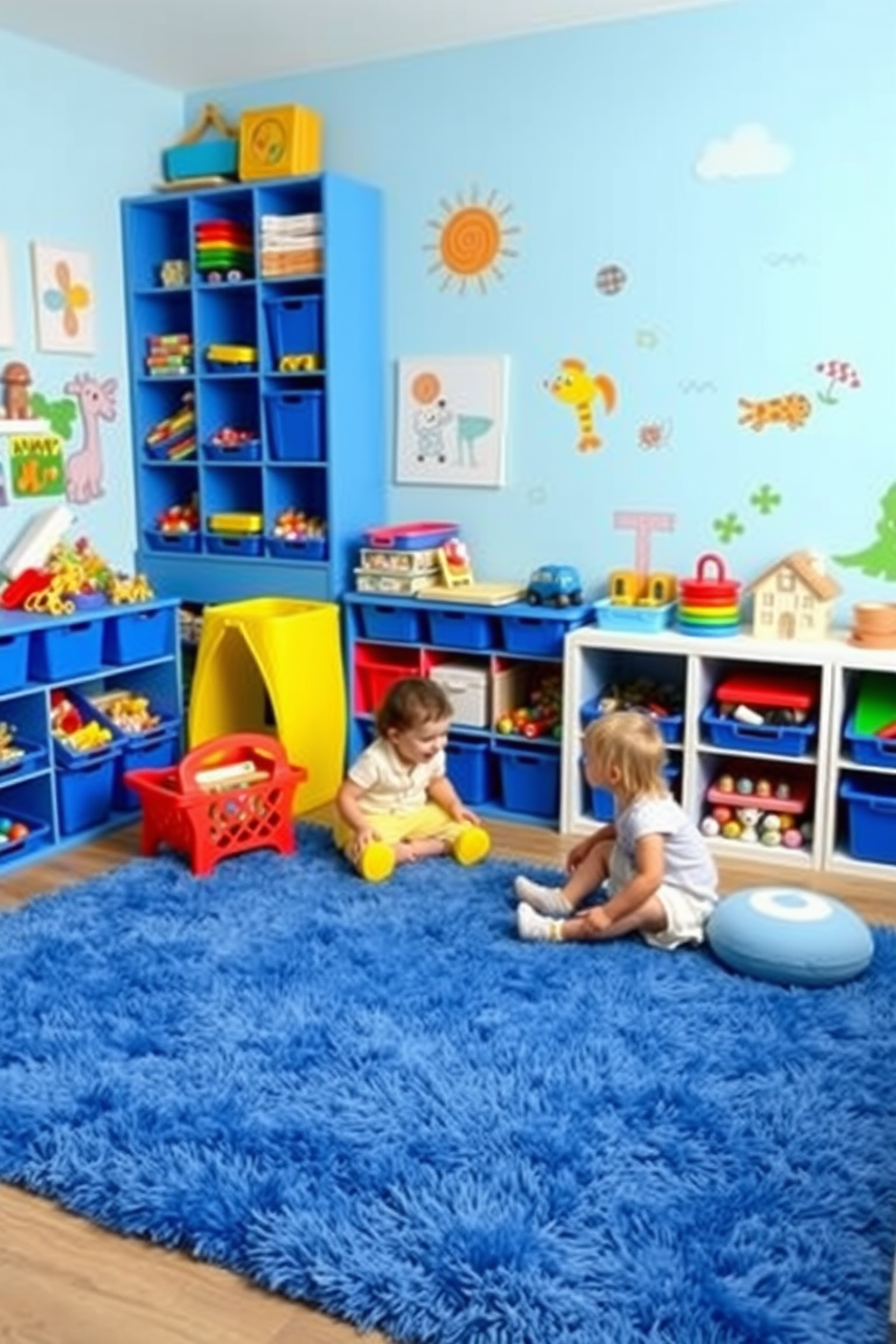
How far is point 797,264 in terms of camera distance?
10.6 ft

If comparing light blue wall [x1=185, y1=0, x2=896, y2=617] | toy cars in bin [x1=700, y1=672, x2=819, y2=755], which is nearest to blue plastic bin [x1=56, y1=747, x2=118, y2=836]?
light blue wall [x1=185, y1=0, x2=896, y2=617]

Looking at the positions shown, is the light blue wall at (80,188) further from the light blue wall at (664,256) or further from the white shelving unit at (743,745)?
the white shelving unit at (743,745)

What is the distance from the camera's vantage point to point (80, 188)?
3748mm

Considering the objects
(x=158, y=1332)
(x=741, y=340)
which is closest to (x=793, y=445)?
(x=741, y=340)

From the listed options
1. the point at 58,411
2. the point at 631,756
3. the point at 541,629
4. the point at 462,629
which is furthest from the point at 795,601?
the point at 58,411

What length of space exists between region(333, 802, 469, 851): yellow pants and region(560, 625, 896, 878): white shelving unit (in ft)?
1.27

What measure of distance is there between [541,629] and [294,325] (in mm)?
1236

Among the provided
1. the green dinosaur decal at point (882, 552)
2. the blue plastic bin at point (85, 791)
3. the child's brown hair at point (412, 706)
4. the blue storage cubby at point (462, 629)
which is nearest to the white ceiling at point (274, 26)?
the green dinosaur decal at point (882, 552)

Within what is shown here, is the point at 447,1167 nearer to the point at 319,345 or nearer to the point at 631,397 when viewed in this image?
the point at 631,397

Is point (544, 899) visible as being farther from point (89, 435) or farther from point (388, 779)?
point (89, 435)

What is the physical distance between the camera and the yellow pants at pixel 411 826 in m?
3.14

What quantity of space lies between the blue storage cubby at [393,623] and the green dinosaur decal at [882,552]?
1.26 m

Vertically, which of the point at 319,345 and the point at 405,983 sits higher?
the point at 319,345

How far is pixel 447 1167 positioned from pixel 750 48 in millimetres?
2880
